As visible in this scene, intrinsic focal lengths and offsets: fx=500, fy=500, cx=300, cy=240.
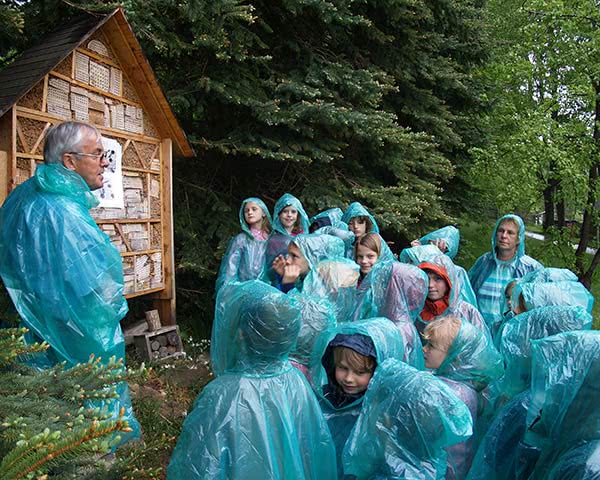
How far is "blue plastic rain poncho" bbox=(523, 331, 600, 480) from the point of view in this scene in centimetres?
186

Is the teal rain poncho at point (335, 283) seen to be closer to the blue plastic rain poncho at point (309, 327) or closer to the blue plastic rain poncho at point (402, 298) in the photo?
the blue plastic rain poncho at point (402, 298)

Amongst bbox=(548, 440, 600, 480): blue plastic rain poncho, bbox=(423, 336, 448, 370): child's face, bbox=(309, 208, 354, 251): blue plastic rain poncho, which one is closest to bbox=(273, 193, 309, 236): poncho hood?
bbox=(309, 208, 354, 251): blue plastic rain poncho

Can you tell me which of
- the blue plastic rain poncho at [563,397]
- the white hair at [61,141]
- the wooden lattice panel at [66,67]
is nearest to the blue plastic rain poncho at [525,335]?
the blue plastic rain poncho at [563,397]

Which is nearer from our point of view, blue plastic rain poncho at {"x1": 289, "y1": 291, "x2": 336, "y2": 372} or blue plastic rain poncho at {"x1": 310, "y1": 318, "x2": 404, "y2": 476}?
blue plastic rain poncho at {"x1": 310, "y1": 318, "x2": 404, "y2": 476}

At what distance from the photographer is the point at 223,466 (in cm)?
232

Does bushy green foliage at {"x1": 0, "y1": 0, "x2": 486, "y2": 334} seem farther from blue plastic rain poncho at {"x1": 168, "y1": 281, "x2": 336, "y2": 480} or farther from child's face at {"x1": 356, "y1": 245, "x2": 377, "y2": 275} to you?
blue plastic rain poncho at {"x1": 168, "y1": 281, "x2": 336, "y2": 480}

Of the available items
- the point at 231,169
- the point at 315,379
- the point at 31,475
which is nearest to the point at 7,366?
the point at 31,475

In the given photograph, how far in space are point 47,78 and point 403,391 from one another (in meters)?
4.01

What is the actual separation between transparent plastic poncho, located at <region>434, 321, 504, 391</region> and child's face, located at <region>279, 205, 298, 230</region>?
10.5ft

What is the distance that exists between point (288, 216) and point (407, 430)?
4112mm

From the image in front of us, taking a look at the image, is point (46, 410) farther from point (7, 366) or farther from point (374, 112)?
point (374, 112)

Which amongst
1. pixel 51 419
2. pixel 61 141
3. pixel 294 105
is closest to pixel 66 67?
pixel 61 141

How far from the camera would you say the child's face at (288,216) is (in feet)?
19.5

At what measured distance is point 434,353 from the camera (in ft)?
10.1
